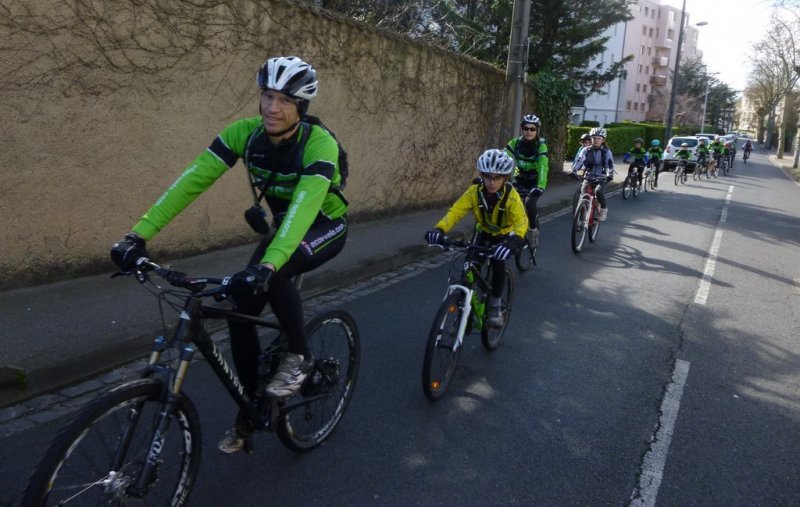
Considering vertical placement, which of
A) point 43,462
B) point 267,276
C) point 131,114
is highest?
point 131,114

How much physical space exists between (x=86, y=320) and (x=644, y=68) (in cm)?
8846

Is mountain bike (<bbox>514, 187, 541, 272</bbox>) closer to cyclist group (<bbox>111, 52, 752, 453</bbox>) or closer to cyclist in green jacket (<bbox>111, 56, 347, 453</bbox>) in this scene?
cyclist group (<bbox>111, 52, 752, 453</bbox>)

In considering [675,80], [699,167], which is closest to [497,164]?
[699,167]

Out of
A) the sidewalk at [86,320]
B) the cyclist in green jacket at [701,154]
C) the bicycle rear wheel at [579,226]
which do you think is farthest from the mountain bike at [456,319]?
the cyclist in green jacket at [701,154]

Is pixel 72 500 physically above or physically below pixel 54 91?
below

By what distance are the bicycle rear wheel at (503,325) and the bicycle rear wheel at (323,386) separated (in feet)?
5.47

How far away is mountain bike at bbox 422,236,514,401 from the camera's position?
14.4ft

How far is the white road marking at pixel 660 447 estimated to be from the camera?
11.3ft

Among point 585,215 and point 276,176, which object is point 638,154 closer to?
point 585,215

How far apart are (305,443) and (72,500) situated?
1.48 metres

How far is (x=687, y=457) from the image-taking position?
387 cm

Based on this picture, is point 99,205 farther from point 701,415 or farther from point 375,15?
point 375,15

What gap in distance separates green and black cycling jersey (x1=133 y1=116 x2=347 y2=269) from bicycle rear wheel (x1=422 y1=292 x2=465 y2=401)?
139 cm

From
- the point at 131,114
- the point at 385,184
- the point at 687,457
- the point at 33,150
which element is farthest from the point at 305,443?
the point at 385,184
